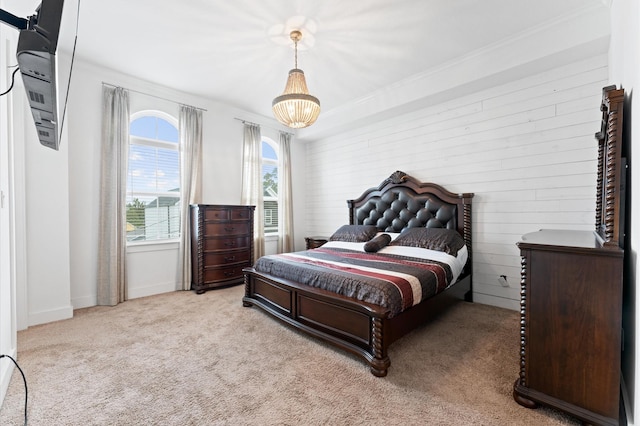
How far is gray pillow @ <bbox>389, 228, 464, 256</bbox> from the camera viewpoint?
3.24 metres

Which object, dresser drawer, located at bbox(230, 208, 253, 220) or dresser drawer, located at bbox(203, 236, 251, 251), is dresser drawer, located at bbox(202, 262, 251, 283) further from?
dresser drawer, located at bbox(230, 208, 253, 220)

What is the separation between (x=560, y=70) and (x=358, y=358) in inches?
136

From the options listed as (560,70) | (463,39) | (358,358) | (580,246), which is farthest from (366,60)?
(358,358)

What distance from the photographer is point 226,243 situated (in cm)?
420

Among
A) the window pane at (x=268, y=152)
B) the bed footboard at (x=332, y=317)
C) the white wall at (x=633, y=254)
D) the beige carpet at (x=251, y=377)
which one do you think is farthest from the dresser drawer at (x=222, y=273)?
the white wall at (x=633, y=254)

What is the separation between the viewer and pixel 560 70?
295 cm

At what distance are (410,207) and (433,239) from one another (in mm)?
757

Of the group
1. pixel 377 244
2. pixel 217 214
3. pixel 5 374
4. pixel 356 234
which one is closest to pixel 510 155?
pixel 377 244

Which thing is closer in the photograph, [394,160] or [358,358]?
[358,358]

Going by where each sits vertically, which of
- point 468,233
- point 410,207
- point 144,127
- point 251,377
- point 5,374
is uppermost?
point 144,127

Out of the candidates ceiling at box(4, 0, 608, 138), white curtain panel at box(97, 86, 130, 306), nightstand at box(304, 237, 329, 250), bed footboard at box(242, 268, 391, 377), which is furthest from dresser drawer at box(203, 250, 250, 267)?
ceiling at box(4, 0, 608, 138)

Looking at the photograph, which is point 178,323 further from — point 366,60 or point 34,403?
point 366,60

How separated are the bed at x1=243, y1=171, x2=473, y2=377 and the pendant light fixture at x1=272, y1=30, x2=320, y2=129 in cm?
144

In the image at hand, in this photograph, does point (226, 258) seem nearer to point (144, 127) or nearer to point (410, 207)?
point (144, 127)
